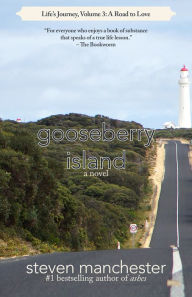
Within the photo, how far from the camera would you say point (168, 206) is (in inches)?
1965

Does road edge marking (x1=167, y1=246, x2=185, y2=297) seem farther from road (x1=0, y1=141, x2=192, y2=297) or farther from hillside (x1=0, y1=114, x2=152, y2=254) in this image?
hillside (x1=0, y1=114, x2=152, y2=254)

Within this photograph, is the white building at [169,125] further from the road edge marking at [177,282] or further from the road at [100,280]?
the road edge marking at [177,282]

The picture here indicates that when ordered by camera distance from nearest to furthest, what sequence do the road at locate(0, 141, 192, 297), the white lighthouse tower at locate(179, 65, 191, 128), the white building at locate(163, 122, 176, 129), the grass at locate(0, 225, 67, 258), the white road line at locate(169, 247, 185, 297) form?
the white road line at locate(169, 247, 185, 297), the road at locate(0, 141, 192, 297), the grass at locate(0, 225, 67, 258), the white lighthouse tower at locate(179, 65, 191, 128), the white building at locate(163, 122, 176, 129)

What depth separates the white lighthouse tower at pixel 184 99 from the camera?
129125mm

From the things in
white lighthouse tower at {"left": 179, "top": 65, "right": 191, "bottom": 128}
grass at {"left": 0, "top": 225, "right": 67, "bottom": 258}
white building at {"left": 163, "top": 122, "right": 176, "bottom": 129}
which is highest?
white lighthouse tower at {"left": 179, "top": 65, "right": 191, "bottom": 128}

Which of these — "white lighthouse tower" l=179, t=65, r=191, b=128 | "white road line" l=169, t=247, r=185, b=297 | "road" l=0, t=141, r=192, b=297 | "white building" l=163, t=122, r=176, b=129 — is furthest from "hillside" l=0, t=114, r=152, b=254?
"white building" l=163, t=122, r=176, b=129

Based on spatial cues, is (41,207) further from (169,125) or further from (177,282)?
(169,125)

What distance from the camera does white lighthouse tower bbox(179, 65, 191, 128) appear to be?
12912cm

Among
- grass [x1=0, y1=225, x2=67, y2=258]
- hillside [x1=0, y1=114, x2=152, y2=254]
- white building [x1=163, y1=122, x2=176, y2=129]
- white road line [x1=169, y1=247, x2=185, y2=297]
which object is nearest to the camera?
white road line [x1=169, y1=247, x2=185, y2=297]

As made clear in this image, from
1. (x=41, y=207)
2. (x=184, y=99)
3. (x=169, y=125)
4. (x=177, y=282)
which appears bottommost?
(x=177, y=282)

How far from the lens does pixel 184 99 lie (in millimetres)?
128750

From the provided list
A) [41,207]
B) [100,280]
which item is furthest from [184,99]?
[100,280]

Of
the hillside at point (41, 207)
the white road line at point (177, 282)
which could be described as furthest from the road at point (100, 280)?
the hillside at point (41, 207)

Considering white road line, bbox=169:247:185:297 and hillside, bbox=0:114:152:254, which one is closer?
white road line, bbox=169:247:185:297
